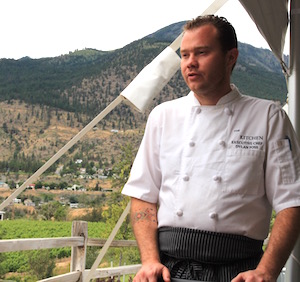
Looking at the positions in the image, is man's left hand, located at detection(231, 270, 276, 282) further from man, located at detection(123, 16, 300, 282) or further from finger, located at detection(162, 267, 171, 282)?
finger, located at detection(162, 267, 171, 282)

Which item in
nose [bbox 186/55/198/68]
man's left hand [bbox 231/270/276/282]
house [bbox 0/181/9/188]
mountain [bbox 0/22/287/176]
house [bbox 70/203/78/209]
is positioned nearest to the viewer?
man's left hand [bbox 231/270/276/282]

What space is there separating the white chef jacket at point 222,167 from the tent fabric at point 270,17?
1162 millimetres

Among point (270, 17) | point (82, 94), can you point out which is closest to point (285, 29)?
point (270, 17)

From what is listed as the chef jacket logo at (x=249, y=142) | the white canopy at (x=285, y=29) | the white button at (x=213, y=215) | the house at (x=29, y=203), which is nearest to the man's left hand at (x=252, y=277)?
the white button at (x=213, y=215)

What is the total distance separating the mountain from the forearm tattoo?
17.1 m

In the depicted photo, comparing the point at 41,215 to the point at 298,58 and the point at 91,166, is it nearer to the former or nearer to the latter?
the point at 91,166

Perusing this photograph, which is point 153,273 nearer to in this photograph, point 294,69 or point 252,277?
point 252,277

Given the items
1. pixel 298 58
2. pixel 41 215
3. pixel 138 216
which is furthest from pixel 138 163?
pixel 41 215

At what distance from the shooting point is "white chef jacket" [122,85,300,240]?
883mm

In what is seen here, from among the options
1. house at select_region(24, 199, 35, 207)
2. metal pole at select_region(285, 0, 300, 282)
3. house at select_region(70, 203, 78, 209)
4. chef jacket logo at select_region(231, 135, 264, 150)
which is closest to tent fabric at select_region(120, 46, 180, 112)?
chef jacket logo at select_region(231, 135, 264, 150)

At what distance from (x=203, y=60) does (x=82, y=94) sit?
68.3ft

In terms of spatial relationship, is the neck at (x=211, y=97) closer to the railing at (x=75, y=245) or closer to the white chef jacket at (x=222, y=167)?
the white chef jacket at (x=222, y=167)

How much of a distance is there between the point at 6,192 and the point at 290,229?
59.8 feet

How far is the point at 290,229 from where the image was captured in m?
0.86
